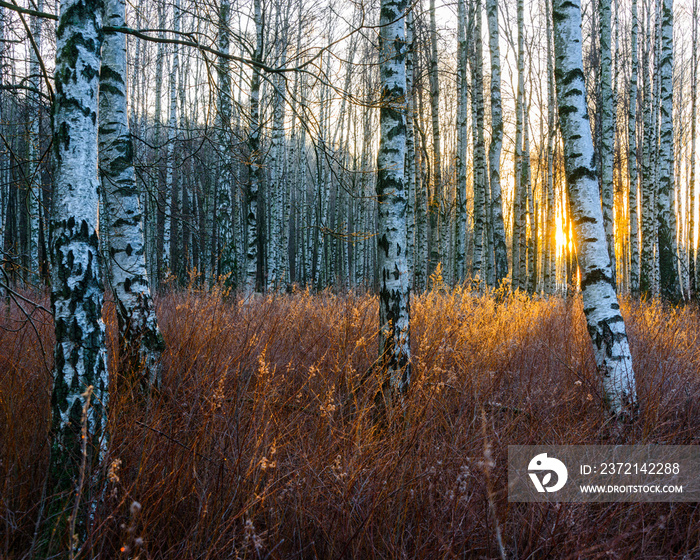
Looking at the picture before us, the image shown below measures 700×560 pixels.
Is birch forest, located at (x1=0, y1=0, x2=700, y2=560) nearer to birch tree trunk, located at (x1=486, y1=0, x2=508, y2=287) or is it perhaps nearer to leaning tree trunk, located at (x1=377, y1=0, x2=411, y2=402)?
leaning tree trunk, located at (x1=377, y1=0, x2=411, y2=402)

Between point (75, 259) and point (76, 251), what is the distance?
0.03 meters

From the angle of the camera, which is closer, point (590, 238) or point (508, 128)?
point (590, 238)

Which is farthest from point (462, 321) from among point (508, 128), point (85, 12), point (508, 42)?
point (508, 128)

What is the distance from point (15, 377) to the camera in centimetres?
243

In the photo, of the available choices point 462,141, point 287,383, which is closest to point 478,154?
point 462,141

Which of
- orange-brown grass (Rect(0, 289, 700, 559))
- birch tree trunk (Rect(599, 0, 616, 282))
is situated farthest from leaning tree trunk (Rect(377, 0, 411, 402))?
birch tree trunk (Rect(599, 0, 616, 282))

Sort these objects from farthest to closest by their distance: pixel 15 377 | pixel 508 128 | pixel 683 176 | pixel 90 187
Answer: pixel 683 176 → pixel 508 128 → pixel 15 377 → pixel 90 187

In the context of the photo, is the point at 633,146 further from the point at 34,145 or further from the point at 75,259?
the point at 34,145

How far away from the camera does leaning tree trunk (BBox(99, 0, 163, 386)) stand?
2.79 metres

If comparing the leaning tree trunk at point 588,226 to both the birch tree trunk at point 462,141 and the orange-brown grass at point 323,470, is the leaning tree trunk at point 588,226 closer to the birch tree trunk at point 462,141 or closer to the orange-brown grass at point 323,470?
the orange-brown grass at point 323,470

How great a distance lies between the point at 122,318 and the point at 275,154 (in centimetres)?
1097

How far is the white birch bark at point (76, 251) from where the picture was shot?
1549 millimetres

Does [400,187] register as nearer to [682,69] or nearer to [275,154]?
[275,154]

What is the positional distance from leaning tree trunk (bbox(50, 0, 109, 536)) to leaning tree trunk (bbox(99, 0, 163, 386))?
1.18m
